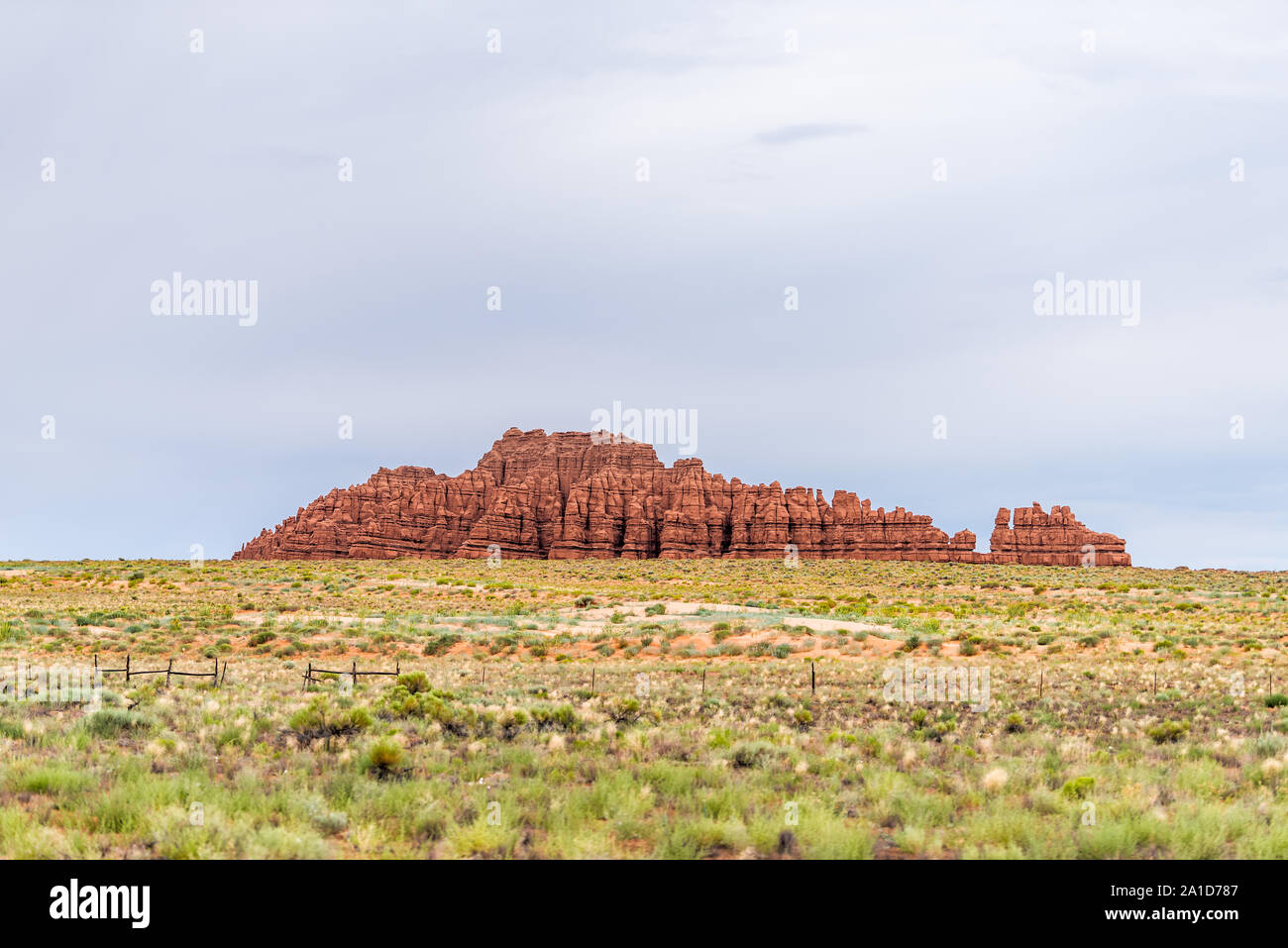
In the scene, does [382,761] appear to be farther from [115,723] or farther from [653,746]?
[115,723]

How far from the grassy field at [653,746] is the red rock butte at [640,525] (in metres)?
90.1

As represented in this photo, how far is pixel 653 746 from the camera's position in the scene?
13.8 metres

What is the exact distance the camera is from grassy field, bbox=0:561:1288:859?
9211 mm

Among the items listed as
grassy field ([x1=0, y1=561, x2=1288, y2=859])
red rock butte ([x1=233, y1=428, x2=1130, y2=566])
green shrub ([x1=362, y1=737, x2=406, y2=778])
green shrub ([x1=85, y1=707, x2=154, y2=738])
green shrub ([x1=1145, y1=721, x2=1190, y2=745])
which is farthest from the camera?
red rock butte ([x1=233, y1=428, x2=1130, y2=566])

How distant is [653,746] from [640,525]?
118087 mm

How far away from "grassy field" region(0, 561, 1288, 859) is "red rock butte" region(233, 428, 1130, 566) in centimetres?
9008

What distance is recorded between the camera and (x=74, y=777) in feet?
34.7

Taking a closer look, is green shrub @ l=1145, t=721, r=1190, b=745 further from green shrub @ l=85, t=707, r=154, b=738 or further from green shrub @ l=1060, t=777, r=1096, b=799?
green shrub @ l=85, t=707, r=154, b=738

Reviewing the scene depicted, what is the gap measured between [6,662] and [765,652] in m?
23.0

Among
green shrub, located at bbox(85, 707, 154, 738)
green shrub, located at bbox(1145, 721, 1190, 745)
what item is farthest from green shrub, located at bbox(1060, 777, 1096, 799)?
green shrub, located at bbox(85, 707, 154, 738)

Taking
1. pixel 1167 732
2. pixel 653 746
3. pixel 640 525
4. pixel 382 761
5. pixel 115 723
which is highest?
pixel 640 525

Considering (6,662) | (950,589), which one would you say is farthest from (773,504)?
(6,662)

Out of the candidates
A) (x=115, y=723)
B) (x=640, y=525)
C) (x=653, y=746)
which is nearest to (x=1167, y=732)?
(x=653, y=746)
